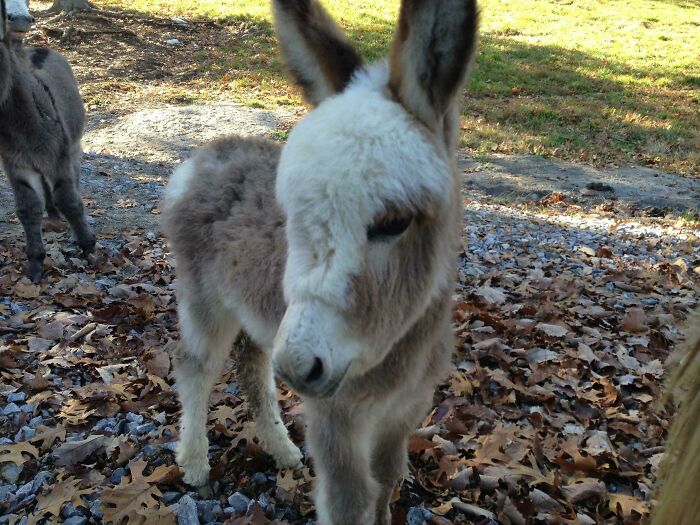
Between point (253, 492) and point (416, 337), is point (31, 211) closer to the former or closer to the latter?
point (253, 492)

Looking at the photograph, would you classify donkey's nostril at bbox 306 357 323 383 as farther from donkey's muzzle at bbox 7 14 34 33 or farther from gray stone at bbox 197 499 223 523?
donkey's muzzle at bbox 7 14 34 33

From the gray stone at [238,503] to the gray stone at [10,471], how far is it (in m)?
1.21

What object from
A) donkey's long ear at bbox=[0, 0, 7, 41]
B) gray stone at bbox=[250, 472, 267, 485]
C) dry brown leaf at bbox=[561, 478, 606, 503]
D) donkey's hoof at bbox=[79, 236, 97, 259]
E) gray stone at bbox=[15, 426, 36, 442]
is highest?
donkey's long ear at bbox=[0, 0, 7, 41]

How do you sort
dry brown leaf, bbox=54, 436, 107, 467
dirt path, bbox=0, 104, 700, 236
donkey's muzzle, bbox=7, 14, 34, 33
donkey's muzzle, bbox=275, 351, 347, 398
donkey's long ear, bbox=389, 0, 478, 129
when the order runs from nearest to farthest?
donkey's muzzle, bbox=275, 351, 347, 398 < donkey's long ear, bbox=389, 0, 478, 129 < dry brown leaf, bbox=54, 436, 107, 467 < donkey's muzzle, bbox=7, 14, 34, 33 < dirt path, bbox=0, 104, 700, 236

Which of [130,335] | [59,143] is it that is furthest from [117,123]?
[130,335]

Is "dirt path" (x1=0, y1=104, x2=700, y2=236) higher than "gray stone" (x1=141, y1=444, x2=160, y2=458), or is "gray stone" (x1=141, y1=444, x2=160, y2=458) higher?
"gray stone" (x1=141, y1=444, x2=160, y2=458)

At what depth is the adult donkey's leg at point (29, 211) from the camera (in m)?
5.66

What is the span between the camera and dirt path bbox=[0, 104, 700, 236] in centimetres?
835

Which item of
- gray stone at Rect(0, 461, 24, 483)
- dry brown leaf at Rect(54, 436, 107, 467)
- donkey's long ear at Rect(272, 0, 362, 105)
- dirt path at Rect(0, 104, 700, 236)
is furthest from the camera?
dirt path at Rect(0, 104, 700, 236)

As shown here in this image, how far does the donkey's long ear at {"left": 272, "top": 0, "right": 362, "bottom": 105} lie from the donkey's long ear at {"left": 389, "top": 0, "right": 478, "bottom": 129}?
28 cm

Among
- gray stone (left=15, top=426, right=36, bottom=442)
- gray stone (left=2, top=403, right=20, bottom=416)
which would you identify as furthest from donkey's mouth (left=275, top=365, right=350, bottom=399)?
gray stone (left=2, top=403, right=20, bottom=416)

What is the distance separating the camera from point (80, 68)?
16.2 metres

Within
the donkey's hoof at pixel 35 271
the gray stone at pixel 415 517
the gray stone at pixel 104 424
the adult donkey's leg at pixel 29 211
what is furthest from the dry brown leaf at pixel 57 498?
the adult donkey's leg at pixel 29 211

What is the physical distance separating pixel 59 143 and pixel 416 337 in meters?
5.28
